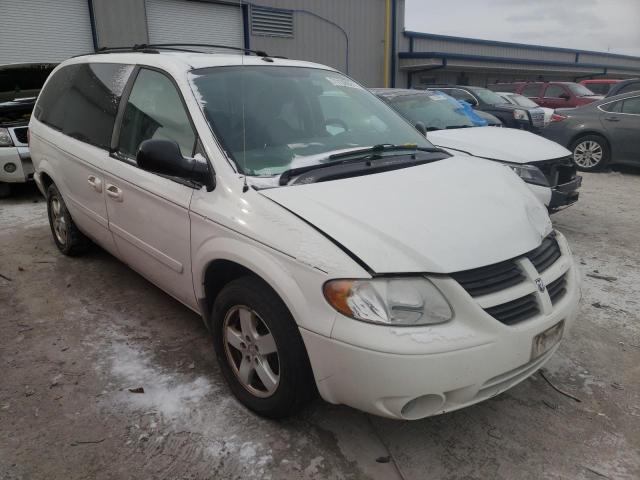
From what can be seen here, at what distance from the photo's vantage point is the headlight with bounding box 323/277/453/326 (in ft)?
6.46

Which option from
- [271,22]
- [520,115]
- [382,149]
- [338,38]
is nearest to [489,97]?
[520,115]

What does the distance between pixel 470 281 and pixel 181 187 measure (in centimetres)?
157

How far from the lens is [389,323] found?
1.95 m

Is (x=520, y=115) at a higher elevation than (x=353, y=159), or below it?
below

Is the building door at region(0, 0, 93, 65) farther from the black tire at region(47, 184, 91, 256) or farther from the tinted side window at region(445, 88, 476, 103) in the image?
the tinted side window at region(445, 88, 476, 103)

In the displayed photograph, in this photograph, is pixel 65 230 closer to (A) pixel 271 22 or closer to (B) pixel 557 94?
(A) pixel 271 22

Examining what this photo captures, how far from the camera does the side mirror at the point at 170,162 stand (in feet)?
8.02

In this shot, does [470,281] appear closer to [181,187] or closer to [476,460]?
[476,460]

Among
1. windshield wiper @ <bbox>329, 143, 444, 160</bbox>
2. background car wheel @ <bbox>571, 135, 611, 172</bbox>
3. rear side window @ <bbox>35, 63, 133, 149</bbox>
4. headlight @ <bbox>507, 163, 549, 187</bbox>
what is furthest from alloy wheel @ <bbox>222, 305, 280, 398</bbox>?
background car wheel @ <bbox>571, 135, 611, 172</bbox>

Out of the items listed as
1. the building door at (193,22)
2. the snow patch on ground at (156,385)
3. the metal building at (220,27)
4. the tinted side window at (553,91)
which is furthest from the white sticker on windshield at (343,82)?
the tinted side window at (553,91)

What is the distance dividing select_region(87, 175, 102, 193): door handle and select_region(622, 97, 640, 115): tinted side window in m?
9.07

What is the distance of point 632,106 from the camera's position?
9.02m

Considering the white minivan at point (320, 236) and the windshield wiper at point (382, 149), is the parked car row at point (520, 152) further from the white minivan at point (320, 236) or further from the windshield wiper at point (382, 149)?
the white minivan at point (320, 236)

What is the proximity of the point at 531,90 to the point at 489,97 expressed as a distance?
369cm
